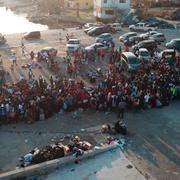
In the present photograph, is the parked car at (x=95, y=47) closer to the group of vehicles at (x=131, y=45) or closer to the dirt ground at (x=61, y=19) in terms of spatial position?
the group of vehicles at (x=131, y=45)

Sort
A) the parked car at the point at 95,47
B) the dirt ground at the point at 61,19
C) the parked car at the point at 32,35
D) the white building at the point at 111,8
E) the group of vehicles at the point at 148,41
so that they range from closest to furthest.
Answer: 1. the parked car at the point at 95,47
2. the group of vehicles at the point at 148,41
3. the parked car at the point at 32,35
4. the white building at the point at 111,8
5. the dirt ground at the point at 61,19

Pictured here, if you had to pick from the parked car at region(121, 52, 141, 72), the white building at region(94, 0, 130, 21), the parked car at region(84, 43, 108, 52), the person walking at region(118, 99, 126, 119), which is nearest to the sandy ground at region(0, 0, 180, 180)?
the person walking at region(118, 99, 126, 119)

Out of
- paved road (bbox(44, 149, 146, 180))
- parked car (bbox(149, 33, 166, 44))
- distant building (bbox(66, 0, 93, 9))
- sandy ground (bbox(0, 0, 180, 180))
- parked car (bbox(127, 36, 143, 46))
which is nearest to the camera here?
paved road (bbox(44, 149, 146, 180))

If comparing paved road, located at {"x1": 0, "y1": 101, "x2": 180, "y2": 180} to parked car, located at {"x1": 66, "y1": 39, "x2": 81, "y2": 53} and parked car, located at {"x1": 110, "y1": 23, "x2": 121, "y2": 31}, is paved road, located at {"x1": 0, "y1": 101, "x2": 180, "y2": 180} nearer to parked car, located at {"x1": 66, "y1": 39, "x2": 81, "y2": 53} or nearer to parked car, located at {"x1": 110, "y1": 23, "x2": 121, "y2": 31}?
parked car, located at {"x1": 66, "y1": 39, "x2": 81, "y2": 53}

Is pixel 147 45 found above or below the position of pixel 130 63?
above

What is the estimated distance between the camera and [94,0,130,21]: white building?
64.1 meters

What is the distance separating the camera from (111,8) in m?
64.2

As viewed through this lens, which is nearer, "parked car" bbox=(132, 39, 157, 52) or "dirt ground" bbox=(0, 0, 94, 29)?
"parked car" bbox=(132, 39, 157, 52)

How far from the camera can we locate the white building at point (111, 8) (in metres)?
64.1

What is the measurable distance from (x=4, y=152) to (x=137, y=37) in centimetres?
2650

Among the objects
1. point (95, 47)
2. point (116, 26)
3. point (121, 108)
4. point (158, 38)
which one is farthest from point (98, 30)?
point (121, 108)

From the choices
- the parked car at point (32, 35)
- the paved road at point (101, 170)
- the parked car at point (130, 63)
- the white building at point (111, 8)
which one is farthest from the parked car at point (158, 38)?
the paved road at point (101, 170)

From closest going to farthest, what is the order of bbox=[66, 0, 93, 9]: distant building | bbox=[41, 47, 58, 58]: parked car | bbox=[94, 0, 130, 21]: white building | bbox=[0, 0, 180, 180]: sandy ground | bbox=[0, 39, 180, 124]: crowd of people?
bbox=[0, 0, 180, 180]: sandy ground → bbox=[0, 39, 180, 124]: crowd of people → bbox=[41, 47, 58, 58]: parked car → bbox=[94, 0, 130, 21]: white building → bbox=[66, 0, 93, 9]: distant building

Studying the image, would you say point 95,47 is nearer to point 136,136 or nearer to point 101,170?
point 136,136
